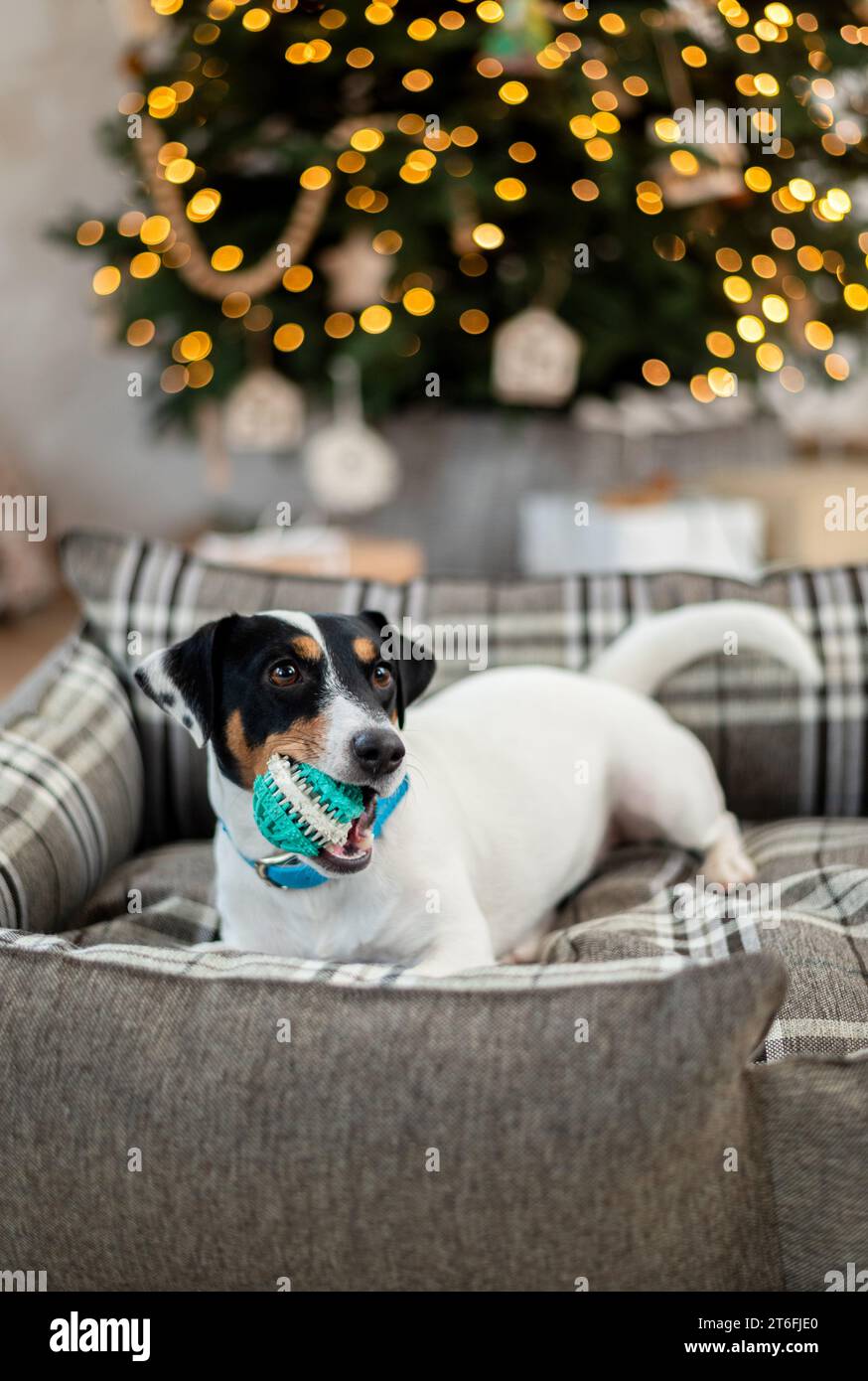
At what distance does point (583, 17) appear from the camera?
305 centimetres

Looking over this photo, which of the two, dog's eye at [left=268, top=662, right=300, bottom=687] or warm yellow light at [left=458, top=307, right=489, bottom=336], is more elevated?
warm yellow light at [left=458, top=307, right=489, bottom=336]

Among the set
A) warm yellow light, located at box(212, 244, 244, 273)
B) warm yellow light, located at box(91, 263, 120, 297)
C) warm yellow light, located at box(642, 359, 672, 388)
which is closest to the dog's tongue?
warm yellow light, located at box(91, 263, 120, 297)

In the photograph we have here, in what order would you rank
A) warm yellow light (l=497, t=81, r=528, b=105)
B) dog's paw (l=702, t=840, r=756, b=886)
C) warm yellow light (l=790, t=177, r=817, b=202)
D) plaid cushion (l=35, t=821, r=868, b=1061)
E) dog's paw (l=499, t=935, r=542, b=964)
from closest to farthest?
plaid cushion (l=35, t=821, r=868, b=1061) → dog's paw (l=499, t=935, r=542, b=964) → dog's paw (l=702, t=840, r=756, b=886) → warm yellow light (l=790, t=177, r=817, b=202) → warm yellow light (l=497, t=81, r=528, b=105)

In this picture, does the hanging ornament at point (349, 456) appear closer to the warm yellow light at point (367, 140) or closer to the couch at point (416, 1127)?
the warm yellow light at point (367, 140)

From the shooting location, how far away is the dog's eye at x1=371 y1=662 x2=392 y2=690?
1165mm

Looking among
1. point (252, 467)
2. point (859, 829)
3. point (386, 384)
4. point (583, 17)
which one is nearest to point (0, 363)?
point (252, 467)

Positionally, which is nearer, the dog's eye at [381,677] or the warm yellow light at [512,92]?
the dog's eye at [381,677]

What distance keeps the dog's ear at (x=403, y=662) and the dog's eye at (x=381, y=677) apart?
36mm

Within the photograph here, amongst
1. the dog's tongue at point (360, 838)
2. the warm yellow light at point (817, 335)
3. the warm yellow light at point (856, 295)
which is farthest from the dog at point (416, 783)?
the warm yellow light at point (856, 295)

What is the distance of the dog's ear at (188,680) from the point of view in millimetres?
1149

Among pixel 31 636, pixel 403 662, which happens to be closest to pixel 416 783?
pixel 403 662

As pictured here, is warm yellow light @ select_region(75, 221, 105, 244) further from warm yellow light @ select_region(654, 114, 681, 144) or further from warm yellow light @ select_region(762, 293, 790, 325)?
warm yellow light @ select_region(762, 293, 790, 325)

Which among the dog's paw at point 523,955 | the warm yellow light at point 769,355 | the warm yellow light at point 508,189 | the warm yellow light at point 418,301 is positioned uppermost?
the warm yellow light at point 508,189

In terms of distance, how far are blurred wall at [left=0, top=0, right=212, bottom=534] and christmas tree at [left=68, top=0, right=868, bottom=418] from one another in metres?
1.00
